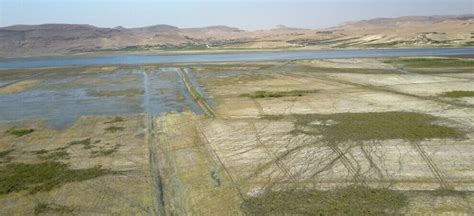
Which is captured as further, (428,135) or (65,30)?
(65,30)

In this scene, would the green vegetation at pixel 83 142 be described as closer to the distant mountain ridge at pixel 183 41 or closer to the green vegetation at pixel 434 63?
the green vegetation at pixel 434 63

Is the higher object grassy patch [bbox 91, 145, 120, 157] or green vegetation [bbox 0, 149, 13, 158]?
grassy patch [bbox 91, 145, 120, 157]

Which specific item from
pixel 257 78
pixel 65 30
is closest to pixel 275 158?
pixel 257 78

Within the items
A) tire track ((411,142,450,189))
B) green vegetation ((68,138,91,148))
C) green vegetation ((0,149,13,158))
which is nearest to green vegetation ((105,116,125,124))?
green vegetation ((68,138,91,148))

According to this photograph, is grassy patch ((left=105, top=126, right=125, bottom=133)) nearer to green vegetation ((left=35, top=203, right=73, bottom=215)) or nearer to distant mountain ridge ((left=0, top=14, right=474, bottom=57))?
green vegetation ((left=35, top=203, right=73, bottom=215))

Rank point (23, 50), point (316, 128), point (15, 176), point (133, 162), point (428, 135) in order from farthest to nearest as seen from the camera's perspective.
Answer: point (23, 50)
point (316, 128)
point (428, 135)
point (133, 162)
point (15, 176)

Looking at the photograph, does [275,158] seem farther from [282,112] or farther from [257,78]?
[257,78]
